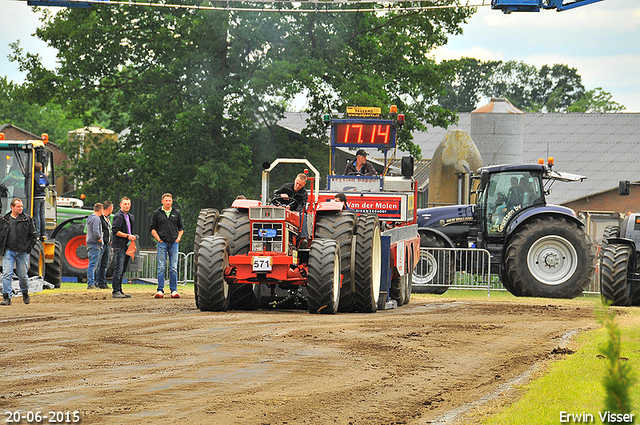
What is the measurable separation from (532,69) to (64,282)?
8528 centimetres

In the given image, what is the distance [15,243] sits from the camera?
1508 centimetres

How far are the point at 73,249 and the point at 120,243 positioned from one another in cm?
631

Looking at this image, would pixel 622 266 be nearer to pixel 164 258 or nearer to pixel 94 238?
pixel 164 258

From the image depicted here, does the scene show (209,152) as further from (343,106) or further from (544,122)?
(544,122)

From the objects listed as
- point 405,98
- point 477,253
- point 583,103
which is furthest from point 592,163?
point 583,103

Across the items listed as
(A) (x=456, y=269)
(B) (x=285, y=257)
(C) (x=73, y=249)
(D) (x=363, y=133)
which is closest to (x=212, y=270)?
(B) (x=285, y=257)

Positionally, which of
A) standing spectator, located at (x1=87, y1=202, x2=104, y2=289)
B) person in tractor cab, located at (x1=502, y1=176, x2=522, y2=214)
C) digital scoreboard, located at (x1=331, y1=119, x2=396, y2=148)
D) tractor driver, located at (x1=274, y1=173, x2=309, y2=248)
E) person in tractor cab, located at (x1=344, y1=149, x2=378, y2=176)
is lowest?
standing spectator, located at (x1=87, y1=202, x2=104, y2=289)

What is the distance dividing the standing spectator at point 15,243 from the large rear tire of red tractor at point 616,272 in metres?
10.3

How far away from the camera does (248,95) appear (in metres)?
29.6

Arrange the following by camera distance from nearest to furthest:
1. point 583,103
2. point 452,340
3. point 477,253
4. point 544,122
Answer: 1. point 452,340
2. point 477,253
3. point 544,122
4. point 583,103

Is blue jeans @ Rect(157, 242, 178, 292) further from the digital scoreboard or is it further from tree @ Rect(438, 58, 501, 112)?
tree @ Rect(438, 58, 501, 112)

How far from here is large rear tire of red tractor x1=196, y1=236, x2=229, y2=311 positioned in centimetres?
1309

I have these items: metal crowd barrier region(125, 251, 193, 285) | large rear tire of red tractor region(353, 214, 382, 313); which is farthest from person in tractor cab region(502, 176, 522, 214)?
metal crowd barrier region(125, 251, 193, 285)

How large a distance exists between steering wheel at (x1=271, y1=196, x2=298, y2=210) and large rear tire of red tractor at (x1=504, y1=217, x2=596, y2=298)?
6937mm
